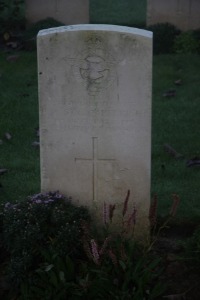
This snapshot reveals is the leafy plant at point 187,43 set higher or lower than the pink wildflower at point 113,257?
higher

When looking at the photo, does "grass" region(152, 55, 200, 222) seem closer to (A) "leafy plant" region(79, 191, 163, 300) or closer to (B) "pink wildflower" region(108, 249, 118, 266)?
(A) "leafy plant" region(79, 191, 163, 300)

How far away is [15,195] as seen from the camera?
5918 mm

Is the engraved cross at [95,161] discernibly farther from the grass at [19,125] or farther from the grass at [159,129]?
the grass at [19,125]

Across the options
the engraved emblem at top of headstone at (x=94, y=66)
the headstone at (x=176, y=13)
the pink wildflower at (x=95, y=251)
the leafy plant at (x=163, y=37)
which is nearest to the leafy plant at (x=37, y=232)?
the pink wildflower at (x=95, y=251)

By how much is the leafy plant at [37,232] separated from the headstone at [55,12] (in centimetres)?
876

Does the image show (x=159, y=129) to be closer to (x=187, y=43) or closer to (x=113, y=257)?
(x=113, y=257)

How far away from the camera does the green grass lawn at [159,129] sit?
6.07 meters

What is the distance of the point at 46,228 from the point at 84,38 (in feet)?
4.28

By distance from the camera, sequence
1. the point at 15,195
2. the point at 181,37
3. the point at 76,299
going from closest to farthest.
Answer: the point at 76,299, the point at 15,195, the point at 181,37

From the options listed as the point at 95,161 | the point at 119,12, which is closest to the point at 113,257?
the point at 95,161

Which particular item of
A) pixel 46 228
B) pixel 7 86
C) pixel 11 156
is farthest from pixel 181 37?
pixel 46 228

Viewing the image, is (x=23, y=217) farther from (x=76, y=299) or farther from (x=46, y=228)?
(x=76, y=299)

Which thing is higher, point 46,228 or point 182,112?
point 182,112

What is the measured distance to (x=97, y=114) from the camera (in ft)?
15.8
